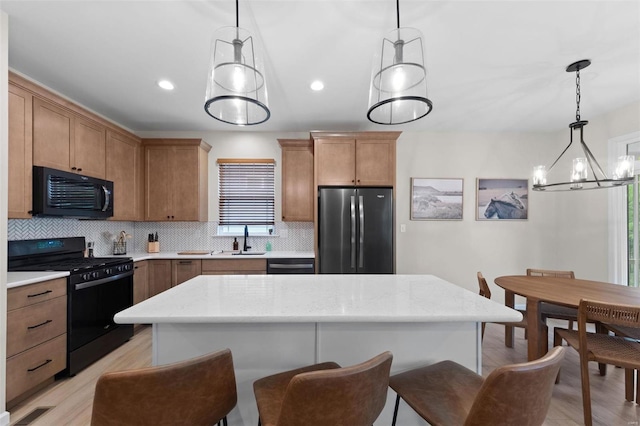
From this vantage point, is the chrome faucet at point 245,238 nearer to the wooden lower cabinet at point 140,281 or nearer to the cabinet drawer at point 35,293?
the wooden lower cabinet at point 140,281

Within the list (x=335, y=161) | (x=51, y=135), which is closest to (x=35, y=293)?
(x=51, y=135)

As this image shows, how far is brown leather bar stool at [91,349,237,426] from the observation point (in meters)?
0.81

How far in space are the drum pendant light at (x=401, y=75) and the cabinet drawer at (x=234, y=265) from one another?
2468 mm

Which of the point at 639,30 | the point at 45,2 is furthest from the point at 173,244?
the point at 639,30

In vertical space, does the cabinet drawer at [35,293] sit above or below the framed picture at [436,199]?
below

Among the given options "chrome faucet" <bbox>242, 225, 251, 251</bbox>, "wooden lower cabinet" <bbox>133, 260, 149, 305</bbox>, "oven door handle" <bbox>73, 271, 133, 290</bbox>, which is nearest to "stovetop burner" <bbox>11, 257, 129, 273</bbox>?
"oven door handle" <bbox>73, 271, 133, 290</bbox>

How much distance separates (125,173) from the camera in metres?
3.43

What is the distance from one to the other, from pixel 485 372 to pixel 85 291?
365 centimetres

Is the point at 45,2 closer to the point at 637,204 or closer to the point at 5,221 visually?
the point at 5,221

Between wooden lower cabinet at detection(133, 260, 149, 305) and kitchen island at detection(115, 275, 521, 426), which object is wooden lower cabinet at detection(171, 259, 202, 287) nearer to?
wooden lower cabinet at detection(133, 260, 149, 305)

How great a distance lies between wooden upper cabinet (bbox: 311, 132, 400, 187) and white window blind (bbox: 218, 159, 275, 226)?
940 mm

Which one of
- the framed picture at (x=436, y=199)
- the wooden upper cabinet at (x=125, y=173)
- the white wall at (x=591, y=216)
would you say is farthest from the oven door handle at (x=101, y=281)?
the white wall at (x=591, y=216)

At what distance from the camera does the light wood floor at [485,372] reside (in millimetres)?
1878

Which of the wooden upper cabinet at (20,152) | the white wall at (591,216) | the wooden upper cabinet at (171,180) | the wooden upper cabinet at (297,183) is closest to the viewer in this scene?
the wooden upper cabinet at (20,152)
